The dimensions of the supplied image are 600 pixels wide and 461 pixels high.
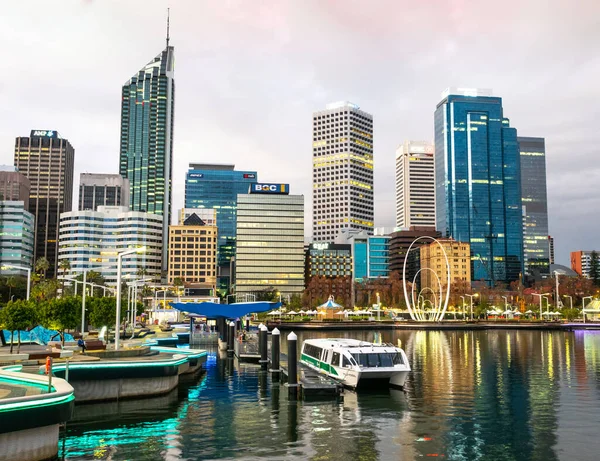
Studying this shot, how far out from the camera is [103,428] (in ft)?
109

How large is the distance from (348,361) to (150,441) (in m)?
22.7

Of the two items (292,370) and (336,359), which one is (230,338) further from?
(292,370)

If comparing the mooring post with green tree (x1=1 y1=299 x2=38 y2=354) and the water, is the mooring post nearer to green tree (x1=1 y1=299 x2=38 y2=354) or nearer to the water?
the water

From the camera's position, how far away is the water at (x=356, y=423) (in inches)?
1134

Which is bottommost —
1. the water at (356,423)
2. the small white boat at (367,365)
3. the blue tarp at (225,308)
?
the water at (356,423)

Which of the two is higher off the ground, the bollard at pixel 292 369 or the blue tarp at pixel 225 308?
the blue tarp at pixel 225 308

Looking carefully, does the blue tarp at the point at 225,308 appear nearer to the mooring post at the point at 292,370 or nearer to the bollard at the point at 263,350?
the bollard at the point at 263,350

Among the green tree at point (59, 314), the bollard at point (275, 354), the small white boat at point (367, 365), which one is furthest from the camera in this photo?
the green tree at point (59, 314)

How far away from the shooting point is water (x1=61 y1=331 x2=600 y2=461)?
28797mm

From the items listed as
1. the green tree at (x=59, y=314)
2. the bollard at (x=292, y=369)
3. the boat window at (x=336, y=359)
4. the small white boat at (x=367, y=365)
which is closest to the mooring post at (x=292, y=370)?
the bollard at (x=292, y=369)

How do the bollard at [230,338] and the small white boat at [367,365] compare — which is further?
the bollard at [230,338]

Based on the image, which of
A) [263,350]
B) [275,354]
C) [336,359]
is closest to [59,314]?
[275,354]

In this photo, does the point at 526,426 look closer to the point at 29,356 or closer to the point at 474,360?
the point at 29,356

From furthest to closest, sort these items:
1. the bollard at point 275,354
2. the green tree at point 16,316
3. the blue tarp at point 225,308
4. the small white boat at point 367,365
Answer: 1. the blue tarp at point 225,308
2. the bollard at point 275,354
3. the small white boat at point 367,365
4. the green tree at point 16,316
